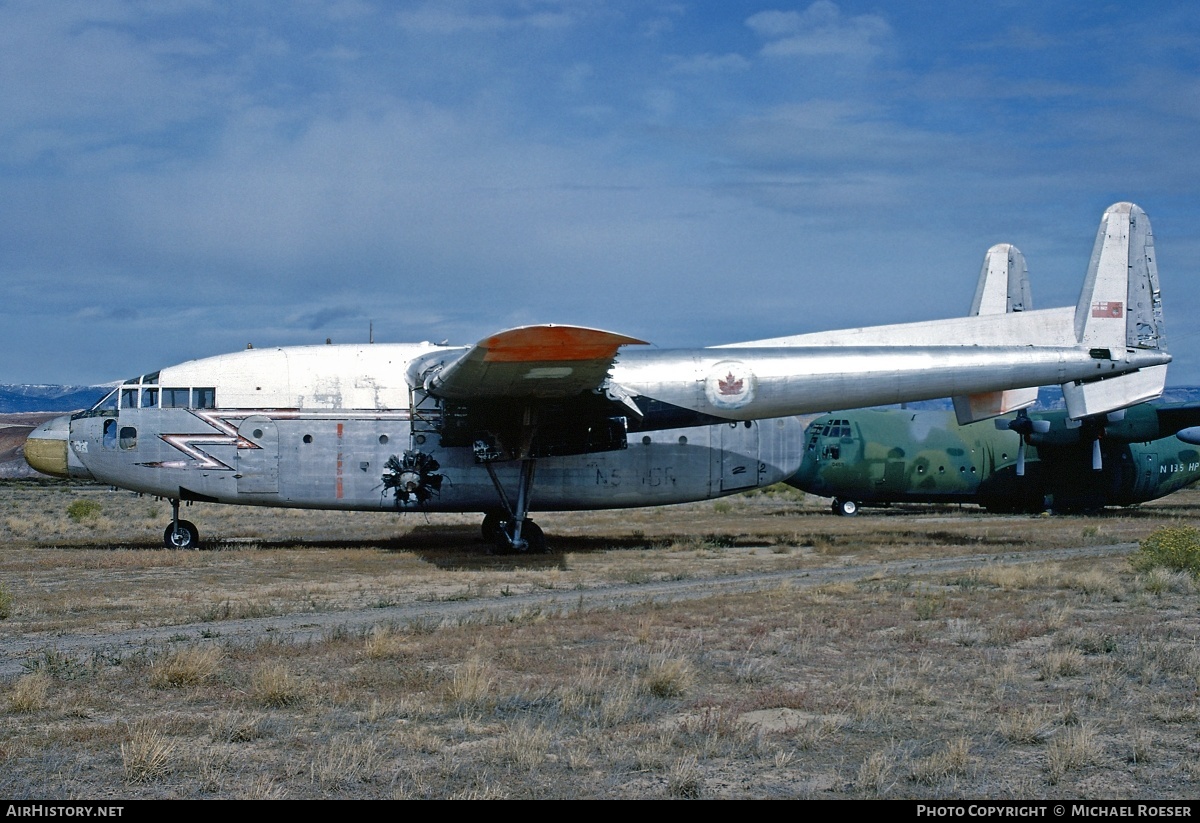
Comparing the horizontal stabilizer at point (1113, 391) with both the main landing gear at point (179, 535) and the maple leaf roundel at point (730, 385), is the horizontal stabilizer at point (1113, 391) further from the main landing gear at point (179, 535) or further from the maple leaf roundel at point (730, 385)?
the main landing gear at point (179, 535)

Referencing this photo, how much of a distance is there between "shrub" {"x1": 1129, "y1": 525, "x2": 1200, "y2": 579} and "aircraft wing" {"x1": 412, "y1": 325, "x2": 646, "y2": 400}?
10.1 meters

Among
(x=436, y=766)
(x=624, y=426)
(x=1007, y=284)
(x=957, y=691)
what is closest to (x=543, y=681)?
(x=436, y=766)

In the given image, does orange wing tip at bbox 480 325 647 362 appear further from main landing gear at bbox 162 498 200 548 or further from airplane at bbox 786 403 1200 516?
airplane at bbox 786 403 1200 516

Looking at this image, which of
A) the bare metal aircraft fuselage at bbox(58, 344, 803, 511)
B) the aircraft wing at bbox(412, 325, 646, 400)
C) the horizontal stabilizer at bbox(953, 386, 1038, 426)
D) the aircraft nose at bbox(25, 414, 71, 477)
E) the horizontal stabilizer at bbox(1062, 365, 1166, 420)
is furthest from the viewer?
the horizontal stabilizer at bbox(1062, 365, 1166, 420)

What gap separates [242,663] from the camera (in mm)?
11320

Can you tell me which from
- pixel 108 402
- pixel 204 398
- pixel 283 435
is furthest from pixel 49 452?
pixel 283 435

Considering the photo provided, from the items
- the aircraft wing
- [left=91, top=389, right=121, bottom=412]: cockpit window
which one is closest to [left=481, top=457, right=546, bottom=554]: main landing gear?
the aircraft wing

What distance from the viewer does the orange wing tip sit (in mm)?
16891

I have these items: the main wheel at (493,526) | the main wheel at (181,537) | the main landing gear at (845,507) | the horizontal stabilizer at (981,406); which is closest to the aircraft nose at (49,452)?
the main wheel at (181,537)

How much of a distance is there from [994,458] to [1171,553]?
742 inches

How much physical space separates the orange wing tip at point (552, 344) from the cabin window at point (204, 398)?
7909mm

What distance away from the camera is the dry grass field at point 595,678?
752 cm

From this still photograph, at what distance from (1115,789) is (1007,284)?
29905 mm

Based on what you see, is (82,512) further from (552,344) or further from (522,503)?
(552,344)
